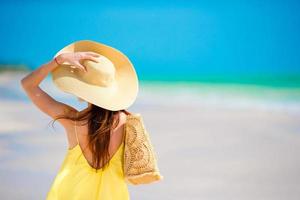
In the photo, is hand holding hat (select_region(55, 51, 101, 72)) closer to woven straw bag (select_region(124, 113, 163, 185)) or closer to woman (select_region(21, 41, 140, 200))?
woman (select_region(21, 41, 140, 200))

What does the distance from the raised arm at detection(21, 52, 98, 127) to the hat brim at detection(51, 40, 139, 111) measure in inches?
1.5

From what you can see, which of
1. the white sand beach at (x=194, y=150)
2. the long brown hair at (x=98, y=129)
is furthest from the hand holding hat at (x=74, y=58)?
the white sand beach at (x=194, y=150)

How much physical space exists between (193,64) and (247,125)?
8.32m

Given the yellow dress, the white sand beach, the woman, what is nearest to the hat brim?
the woman

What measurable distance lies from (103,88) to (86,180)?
11.3 inches

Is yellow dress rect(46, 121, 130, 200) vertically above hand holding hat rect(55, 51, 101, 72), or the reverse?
hand holding hat rect(55, 51, 101, 72)

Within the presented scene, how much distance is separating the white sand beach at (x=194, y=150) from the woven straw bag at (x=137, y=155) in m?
1.49

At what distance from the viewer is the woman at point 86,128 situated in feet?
6.91

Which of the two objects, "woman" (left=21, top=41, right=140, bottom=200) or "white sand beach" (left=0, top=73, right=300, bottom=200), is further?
"white sand beach" (left=0, top=73, right=300, bottom=200)

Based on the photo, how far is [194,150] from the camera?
4.87m

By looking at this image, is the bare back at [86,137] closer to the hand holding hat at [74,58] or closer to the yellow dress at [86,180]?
the yellow dress at [86,180]

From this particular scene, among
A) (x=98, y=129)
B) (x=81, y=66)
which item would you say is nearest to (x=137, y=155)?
(x=98, y=129)

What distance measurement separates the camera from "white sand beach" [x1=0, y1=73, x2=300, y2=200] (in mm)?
3811

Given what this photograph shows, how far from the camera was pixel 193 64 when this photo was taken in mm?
14320
